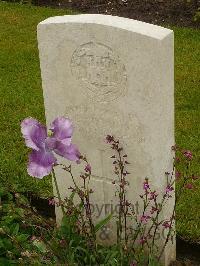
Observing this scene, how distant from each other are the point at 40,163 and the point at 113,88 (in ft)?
2.37

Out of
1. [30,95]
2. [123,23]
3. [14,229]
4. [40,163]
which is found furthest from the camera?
[30,95]

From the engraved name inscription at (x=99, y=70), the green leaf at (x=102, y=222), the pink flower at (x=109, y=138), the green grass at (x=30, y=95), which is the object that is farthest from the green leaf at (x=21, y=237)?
the engraved name inscription at (x=99, y=70)

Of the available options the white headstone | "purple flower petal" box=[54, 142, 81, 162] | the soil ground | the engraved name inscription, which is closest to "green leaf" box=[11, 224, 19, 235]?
the white headstone

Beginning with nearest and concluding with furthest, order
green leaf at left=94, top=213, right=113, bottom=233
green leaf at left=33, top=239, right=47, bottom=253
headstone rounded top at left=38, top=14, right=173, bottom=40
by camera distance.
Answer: headstone rounded top at left=38, top=14, right=173, bottom=40, green leaf at left=33, top=239, right=47, bottom=253, green leaf at left=94, top=213, right=113, bottom=233

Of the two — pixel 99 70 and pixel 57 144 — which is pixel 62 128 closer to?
pixel 57 144

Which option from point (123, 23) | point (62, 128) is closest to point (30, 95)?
point (123, 23)

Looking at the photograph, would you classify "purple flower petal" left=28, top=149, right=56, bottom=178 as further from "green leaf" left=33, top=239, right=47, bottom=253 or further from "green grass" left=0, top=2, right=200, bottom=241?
"green grass" left=0, top=2, right=200, bottom=241

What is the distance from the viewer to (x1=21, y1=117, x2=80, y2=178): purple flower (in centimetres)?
262

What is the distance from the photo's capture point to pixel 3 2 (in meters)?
Answer: 8.40

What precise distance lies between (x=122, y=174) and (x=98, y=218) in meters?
0.44

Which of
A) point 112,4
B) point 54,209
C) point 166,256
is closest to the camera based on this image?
point 166,256

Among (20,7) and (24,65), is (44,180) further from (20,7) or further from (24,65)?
(20,7)

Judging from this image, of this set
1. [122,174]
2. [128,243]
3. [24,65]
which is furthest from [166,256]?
[24,65]

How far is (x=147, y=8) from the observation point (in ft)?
25.7
